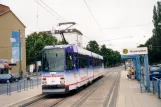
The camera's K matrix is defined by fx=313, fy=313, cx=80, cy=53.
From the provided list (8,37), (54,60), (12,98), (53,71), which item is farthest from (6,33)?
(53,71)

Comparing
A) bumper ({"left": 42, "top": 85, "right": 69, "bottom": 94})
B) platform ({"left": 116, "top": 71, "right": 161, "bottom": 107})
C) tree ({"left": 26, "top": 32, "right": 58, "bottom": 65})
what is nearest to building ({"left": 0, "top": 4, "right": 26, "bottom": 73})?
tree ({"left": 26, "top": 32, "right": 58, "bottom": 65})

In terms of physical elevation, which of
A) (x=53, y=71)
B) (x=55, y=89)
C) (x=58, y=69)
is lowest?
(x=55, y=89)

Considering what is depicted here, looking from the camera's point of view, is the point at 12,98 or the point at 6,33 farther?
the point at 6,33

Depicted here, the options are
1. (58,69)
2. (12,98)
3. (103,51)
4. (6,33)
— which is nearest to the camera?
(12,98)

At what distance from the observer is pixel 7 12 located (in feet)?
226

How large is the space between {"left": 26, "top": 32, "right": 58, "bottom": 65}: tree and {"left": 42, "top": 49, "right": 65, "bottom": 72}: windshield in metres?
60.8

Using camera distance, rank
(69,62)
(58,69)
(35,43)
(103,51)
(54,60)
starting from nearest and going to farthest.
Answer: (58,69) < (54,60) < (69,62) < (35,43) < (103,51)

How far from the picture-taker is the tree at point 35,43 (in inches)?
3250

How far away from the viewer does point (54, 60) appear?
19.9 meters

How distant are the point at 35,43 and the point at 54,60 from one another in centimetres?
6351

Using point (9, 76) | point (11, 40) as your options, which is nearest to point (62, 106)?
point (9, 76)

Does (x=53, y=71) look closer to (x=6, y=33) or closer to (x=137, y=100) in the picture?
(x=137, y=100)

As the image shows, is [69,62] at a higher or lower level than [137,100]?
higher

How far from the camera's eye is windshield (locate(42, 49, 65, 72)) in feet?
64.6
